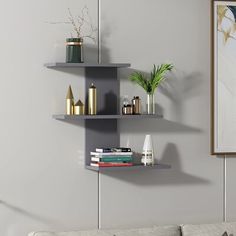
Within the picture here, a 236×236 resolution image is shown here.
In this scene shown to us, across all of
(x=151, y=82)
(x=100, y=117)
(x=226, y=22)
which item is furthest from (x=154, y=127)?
(x=226, y=22)

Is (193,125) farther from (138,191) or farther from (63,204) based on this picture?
(63,204)

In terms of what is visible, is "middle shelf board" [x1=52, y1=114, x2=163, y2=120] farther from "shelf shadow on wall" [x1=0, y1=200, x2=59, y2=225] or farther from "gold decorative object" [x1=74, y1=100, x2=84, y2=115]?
"shelf shadow on wall" [x1=0, y1=200, x2=59, y2=225]

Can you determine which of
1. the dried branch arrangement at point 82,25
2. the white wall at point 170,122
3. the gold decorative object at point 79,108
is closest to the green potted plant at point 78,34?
the dried branch arrangement at point 82,25

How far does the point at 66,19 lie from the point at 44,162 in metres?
0.81

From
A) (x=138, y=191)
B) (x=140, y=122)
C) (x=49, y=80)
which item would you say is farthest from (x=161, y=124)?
(x=49, y=80)

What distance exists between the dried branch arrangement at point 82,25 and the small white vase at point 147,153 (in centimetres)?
66

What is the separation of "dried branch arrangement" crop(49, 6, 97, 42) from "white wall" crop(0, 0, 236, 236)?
0.15 feet

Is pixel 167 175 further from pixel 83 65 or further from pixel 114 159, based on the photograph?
pixel 83 65

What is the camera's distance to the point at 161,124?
4043mm

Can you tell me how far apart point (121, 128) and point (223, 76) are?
721 mm

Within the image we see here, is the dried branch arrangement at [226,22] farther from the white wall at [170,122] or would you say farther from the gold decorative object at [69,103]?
the gold decorative object at [69,103]

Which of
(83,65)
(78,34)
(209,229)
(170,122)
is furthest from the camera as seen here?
(170,122)

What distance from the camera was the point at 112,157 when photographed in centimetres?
378

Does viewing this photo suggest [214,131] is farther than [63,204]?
Yes
